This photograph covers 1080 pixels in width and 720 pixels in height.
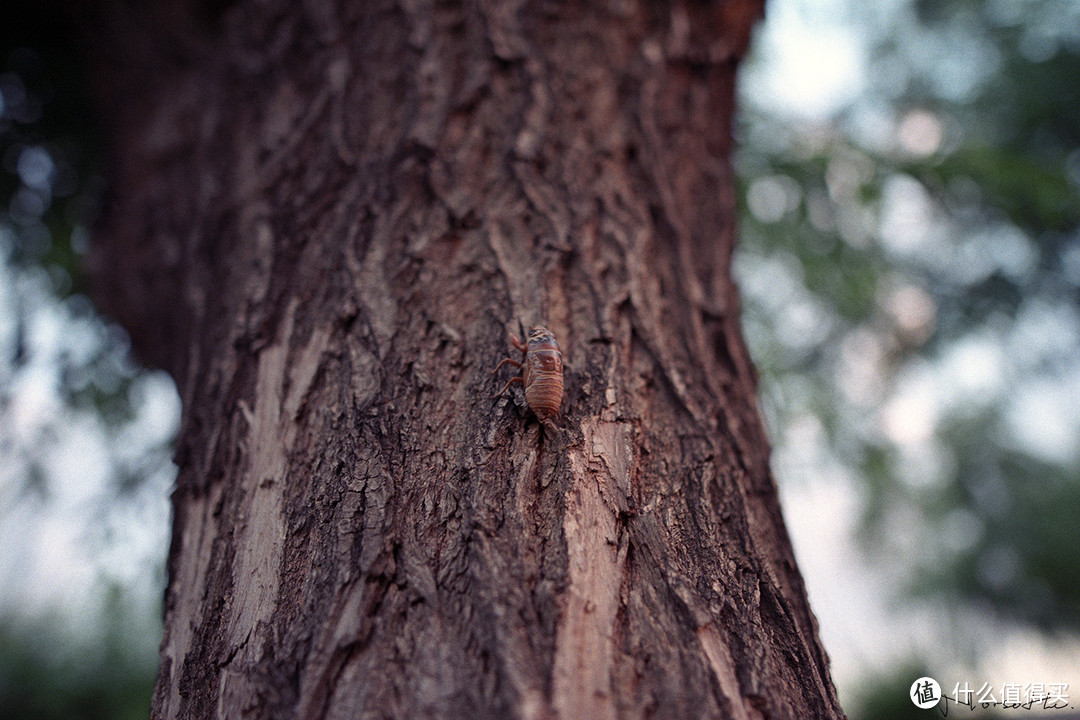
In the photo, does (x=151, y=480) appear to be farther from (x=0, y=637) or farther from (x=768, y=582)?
(x=0, y=637)

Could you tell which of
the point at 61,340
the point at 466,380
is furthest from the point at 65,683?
the point at 466,380

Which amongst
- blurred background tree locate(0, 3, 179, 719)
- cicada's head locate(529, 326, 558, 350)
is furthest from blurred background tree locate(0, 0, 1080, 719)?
cicada's head locate(529, 326, 558, 350)

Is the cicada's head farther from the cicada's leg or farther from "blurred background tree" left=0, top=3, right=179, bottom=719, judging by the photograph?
"blurred background tree" left=0, top=3, right=179, bottom=719

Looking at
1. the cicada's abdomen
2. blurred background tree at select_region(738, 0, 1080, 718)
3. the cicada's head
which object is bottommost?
the cicada's abdomen

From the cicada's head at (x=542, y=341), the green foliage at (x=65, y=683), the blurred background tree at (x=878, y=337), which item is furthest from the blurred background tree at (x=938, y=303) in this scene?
the green foliage at (x=65, y=683)

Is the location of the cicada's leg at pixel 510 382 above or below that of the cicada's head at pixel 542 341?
below

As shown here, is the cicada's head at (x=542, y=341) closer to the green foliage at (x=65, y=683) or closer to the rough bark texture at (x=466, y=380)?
the rough bark texture at (x=466, y=380)
